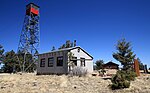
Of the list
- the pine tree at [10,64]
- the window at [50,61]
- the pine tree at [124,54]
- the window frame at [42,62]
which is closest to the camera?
the pine tree at [124,54]

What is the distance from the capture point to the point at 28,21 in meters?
37.0

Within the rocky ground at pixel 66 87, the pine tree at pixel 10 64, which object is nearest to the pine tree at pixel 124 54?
the rocky ground at pixel 66 87

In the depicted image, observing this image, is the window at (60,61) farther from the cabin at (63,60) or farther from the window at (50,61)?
the window at (50,61)

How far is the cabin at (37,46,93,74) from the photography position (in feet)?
65.7

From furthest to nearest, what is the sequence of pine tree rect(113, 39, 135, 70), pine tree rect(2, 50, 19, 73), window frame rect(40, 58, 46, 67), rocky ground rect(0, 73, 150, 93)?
pine tree rect(2, 50, 19, 73), window frame rect(40, 58, 46, 67), pine tree rect(113, 39, 135, 70), rocky ground rect(0, 73, 150, 93)

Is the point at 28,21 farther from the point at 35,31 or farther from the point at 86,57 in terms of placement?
the point at 86,57

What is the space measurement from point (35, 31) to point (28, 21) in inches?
120

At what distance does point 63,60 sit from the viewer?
20188mm

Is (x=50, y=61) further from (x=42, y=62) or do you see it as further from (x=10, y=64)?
(x=10, y=64)

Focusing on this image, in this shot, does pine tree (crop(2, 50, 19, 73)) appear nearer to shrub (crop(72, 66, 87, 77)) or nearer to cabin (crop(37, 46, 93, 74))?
cabin (crop(37, 46, 93, 74))

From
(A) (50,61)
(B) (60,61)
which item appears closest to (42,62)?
(A) (50,61)

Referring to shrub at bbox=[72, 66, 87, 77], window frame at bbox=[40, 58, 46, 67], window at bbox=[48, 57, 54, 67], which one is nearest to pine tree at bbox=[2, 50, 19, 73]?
window frame at bbox=[40, 58, 46, 67]

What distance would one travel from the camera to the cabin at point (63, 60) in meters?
20.0

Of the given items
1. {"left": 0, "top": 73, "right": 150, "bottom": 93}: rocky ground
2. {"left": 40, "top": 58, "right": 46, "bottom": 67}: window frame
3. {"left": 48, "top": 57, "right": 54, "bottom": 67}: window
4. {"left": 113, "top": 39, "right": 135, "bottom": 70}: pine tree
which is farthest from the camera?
{"left": 40, "top": 58, "right": 46, "bottom": 67}: window frame
